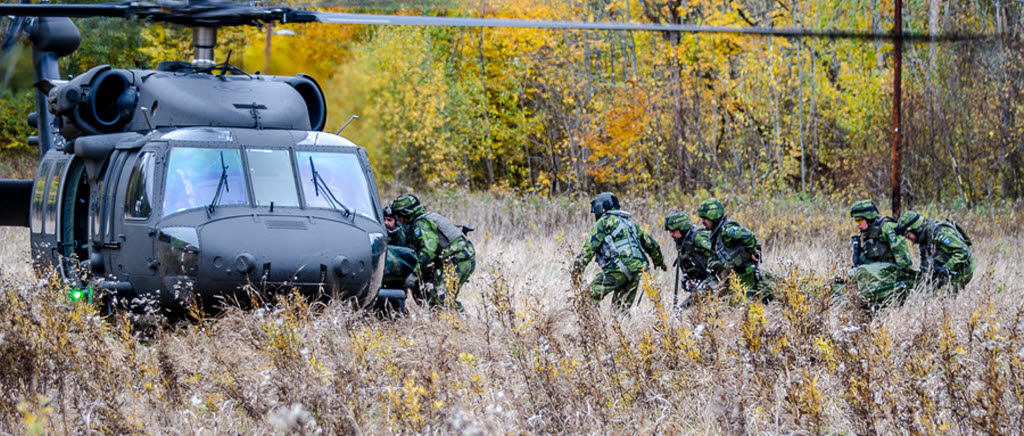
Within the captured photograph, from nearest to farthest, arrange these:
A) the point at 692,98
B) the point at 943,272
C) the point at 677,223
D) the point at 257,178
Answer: the point at 257,178
the point at 677,223
the point at 943,272
the point at 692,98

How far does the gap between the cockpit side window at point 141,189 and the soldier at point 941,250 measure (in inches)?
249

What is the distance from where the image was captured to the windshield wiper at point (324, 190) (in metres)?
7.85

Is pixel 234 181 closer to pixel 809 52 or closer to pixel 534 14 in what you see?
pixel 809 52

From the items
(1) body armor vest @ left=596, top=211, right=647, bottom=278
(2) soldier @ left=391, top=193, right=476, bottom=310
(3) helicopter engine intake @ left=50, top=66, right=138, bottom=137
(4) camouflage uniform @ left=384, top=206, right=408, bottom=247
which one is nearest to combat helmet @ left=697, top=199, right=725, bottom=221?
(1) body armor vest @ left=596, top=211, right=647, bottom=278

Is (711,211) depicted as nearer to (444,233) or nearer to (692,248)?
(692,248)

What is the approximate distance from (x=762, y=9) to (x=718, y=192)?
528 cm

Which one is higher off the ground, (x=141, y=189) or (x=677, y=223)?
(x=141, y=189)

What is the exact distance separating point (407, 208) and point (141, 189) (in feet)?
7.59

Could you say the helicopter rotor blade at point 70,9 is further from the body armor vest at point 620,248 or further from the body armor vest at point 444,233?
the body armor vest at point 620,248

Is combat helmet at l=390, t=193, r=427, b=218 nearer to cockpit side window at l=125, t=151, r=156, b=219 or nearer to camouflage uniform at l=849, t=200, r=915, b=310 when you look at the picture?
cockpit side window at l=125, t=151, r=156, b=219

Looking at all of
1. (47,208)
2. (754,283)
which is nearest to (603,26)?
(754,283)

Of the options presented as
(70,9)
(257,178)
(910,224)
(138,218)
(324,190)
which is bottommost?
(910,224)

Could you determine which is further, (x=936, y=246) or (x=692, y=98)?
(x=692, y=98)

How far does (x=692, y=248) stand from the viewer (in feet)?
31.2
